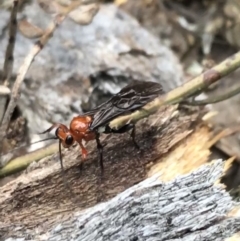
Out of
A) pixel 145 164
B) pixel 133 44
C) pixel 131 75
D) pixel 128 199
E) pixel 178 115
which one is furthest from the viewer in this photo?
pixel 133 44

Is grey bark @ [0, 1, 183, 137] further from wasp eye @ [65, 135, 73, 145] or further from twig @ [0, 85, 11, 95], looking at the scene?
wasp eye @ [65, 135, 73, 145]

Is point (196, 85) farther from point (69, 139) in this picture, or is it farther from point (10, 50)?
point (10, 50)

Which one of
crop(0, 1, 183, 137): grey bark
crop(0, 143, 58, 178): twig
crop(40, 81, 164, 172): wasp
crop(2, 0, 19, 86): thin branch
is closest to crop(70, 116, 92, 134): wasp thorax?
crop(40, 81, 164, 172): wasp

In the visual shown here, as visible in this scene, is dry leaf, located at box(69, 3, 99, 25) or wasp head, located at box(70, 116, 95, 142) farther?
Answer: dry leaf, located at box(69, 3, 99, 25)

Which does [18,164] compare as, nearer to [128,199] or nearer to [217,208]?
[128,199]

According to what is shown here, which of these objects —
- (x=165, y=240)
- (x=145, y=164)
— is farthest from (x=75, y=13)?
(x=165, y=240)

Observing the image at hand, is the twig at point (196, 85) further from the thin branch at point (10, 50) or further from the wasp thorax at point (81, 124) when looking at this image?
the thin branch at point (10, 50)
